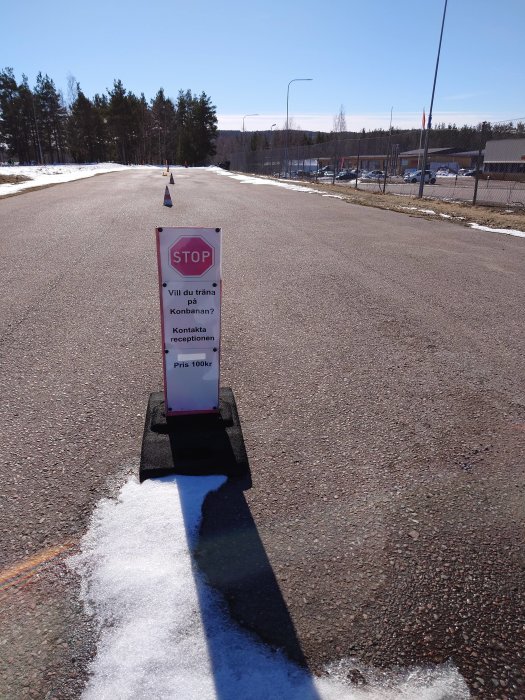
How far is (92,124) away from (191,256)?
9821 cm

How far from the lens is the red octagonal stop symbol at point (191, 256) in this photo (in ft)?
8.86

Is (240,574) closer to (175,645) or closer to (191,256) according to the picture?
(175,645)

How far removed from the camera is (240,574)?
211cm

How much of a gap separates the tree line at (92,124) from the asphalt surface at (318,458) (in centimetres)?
9299

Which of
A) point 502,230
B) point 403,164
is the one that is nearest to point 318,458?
point 502,230

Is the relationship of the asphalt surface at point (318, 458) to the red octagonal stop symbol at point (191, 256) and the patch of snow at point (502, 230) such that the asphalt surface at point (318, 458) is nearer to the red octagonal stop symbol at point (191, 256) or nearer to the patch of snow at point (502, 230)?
the red octagonal stop symbol at point (191, 256)

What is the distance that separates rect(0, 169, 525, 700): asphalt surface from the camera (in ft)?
6.14

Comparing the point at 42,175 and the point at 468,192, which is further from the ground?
the point at 42,175

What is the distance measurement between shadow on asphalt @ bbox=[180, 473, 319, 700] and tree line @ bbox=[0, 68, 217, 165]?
96.1 meters

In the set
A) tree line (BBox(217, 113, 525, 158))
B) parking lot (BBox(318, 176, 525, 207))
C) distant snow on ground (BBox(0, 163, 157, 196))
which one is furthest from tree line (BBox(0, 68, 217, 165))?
parking lot (BBox(318, 176, 525, 207))

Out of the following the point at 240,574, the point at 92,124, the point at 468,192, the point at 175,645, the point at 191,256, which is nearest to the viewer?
the point at 175,645

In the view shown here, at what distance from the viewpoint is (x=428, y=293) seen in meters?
6.56

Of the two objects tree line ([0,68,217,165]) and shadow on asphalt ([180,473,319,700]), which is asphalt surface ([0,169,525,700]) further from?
tree line ([0,68,217,165])

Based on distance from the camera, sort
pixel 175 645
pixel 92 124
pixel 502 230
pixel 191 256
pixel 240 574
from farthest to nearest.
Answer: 1. pixel 92 124
2. pixel 502 230
3. pixel 191 256
4. pixel 240 574
5. pixel 175 645
